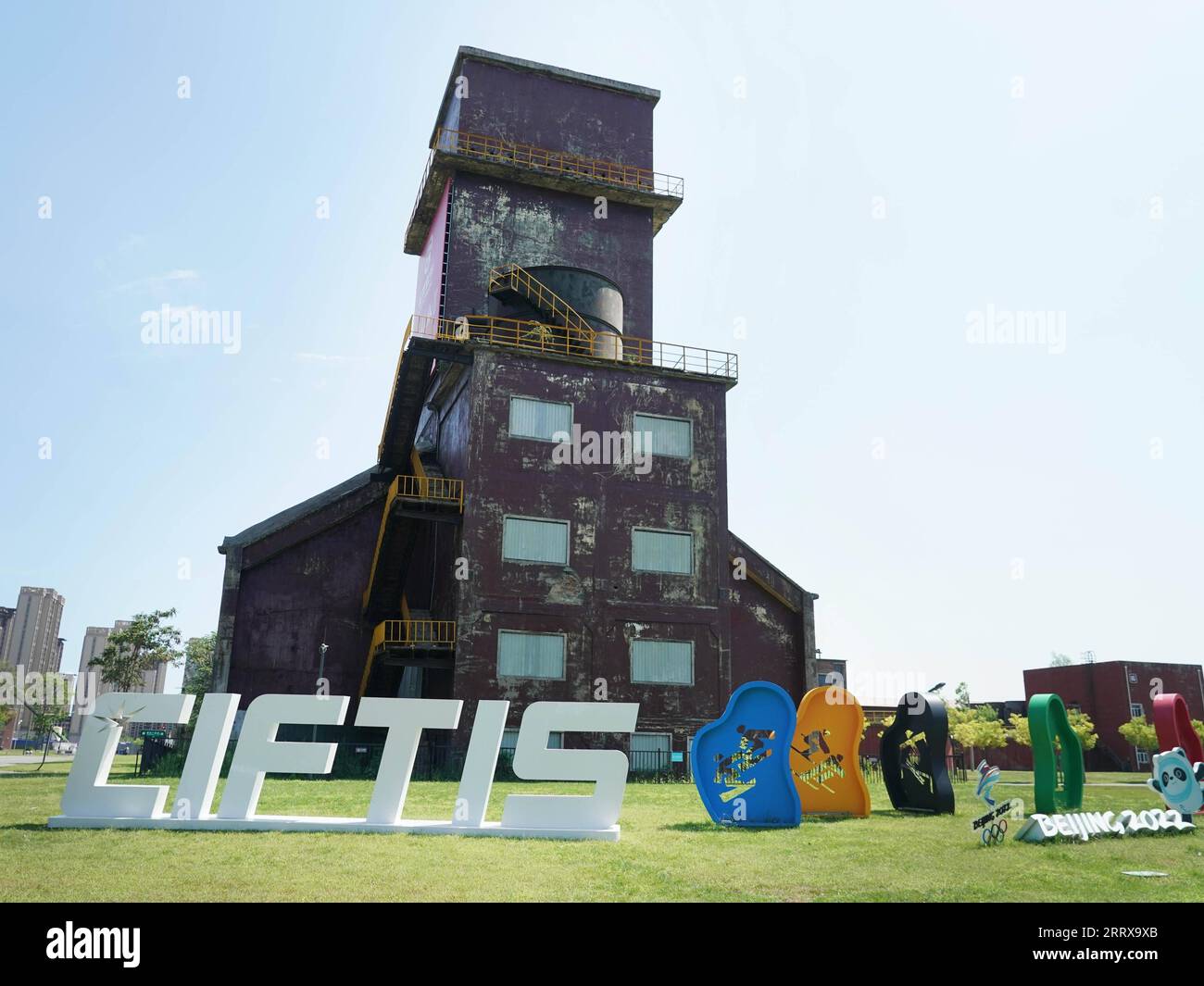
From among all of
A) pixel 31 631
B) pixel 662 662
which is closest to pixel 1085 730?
pixel 662 662

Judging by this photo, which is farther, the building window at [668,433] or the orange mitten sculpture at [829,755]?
the building window at [668,433]

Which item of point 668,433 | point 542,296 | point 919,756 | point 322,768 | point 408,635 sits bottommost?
point 919,756

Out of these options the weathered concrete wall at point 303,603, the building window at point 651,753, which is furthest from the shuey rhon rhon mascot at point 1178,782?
the weathered concrete wall at point 303,603

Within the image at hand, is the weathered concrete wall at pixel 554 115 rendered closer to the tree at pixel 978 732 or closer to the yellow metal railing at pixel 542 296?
the yellow metal railing at pixel 542 296

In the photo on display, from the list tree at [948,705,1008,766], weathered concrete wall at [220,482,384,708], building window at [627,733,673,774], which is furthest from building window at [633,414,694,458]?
tree at [948,705,1008,766]

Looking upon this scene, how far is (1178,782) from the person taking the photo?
16.5m

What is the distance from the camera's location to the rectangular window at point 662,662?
30.7 metres

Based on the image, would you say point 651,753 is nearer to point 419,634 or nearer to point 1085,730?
point 419,634

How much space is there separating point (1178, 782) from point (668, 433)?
19.6 meters

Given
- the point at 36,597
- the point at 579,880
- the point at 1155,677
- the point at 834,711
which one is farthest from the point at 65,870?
the point at 36,597

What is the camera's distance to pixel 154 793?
41.3 ft

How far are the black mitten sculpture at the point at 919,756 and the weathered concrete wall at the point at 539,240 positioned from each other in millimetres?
24108
